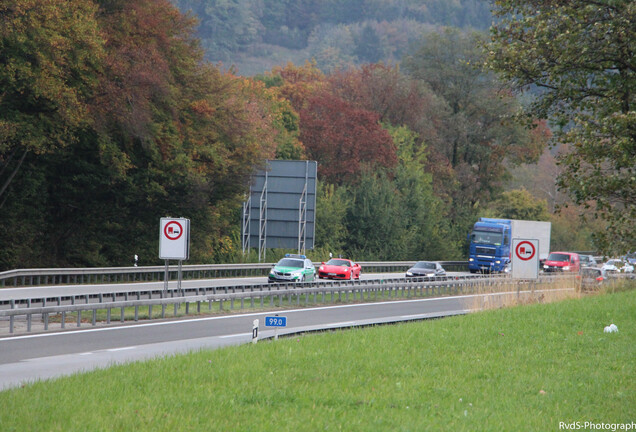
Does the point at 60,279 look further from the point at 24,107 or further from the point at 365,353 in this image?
the point at 365,353

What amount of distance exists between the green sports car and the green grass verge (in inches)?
878

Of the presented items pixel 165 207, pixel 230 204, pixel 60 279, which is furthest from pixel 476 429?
pixel 230 204

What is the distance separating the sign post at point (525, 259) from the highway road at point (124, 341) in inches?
177

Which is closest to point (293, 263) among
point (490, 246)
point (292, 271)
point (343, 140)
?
point (292, 271)

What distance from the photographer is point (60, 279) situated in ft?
119

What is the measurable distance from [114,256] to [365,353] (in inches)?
1293

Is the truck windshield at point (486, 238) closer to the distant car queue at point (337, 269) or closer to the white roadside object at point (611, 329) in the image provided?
the distant car queue at point (337, 269)

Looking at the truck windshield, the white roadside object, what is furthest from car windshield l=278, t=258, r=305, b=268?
the truck windshield

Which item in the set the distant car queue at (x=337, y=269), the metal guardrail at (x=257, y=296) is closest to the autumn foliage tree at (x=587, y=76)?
the metal guardrail at (x=257, y=296)

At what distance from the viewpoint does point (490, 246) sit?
196 feet

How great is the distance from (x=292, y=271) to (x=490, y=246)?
25.1 metres

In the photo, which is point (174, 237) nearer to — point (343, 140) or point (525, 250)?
point (525, 250)

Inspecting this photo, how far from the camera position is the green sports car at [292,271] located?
38.3 meters

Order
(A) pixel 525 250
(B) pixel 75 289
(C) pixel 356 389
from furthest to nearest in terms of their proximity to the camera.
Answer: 1. (B) pixel 75 289
2. (A) pixel 525 250
3. (C) pixel 356 389
